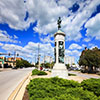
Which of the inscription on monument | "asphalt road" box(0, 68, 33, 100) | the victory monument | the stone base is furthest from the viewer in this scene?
the inscription on monument

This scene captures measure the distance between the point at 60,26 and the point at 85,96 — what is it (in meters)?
12.7

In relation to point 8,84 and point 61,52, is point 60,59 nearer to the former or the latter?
point 61,52

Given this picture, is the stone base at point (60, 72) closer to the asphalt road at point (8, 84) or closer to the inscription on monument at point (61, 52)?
the inscription on monument at point (61, 52)

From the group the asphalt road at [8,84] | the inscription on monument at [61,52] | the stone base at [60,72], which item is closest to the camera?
the asphalt road at [8,84]

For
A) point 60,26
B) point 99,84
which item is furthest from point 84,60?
point 99,84

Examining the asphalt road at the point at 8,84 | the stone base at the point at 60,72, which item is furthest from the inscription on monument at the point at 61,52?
the asphalt road at the point at 8,84

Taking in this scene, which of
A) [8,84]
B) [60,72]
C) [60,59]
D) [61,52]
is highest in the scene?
[61,52]

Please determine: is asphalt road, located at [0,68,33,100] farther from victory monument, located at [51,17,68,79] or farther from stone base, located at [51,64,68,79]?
victory monument, located at [51,17,68,79]

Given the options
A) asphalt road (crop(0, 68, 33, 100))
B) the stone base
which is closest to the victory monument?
the stone base

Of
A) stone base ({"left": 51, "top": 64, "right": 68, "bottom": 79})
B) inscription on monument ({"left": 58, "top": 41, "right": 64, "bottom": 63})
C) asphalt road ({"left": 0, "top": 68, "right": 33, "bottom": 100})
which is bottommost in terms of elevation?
asphalt road ({"left": 0, "top": 68, "right": 33, "bottom": 100})

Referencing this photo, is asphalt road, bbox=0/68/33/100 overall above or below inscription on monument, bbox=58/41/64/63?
below

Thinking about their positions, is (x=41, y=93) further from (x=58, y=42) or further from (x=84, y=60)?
(x=84, y=60)

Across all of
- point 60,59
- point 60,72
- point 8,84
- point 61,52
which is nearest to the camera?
point 8,84

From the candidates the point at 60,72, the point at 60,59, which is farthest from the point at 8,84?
the point at 60,59
